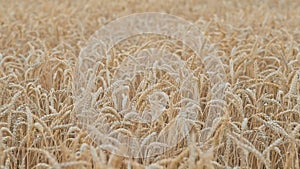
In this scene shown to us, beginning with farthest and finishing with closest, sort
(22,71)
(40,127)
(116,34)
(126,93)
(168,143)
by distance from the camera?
(116,34) → (22,71) → (126,93) → (168,143) → (40,127)

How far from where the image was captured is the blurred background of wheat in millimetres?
1807

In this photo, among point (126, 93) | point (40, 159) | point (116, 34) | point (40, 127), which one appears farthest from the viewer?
point (116, 34)

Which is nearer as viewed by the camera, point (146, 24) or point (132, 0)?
point (146, 24)

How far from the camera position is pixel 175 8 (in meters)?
6.30

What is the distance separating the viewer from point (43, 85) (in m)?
2.90

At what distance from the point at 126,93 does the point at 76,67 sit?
0.59 m

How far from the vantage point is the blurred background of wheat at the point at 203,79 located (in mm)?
1807

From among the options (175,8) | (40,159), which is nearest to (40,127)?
(40,159)

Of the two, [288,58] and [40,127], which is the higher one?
[288,58]

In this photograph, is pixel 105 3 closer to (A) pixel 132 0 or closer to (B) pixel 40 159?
(A) pixel 132 0

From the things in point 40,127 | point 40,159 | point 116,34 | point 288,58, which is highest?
point 116,34

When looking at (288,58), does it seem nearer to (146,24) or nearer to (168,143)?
(168,143)

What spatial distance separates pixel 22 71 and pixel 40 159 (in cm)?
123

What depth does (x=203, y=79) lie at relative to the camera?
8.99 ft
